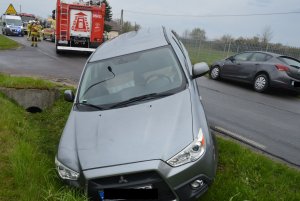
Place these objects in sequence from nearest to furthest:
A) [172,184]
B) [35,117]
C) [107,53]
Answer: [172,184]
[107,53]
[35,117]

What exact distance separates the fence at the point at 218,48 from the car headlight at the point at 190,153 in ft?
54.4

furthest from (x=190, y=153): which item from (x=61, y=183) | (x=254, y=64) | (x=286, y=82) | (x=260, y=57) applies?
(x=260, y=57)

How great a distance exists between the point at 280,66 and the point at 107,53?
7.63 m

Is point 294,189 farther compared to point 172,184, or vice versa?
point 294,189

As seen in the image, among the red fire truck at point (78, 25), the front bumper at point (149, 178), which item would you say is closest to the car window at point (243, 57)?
the red fire truck at point (78, 25)

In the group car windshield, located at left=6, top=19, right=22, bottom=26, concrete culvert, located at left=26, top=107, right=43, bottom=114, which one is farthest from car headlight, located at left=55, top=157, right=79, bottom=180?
car windshield, located at left=6, top=19, right=22, bottom=26

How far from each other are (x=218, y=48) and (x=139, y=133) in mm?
19718

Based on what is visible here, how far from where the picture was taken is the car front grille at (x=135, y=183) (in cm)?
298

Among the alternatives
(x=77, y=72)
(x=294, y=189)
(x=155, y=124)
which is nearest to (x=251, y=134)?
(x=294, y=189)

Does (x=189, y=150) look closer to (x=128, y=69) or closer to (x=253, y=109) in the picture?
(x=128, y=69)

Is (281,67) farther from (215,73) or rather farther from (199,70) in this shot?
(199,70)

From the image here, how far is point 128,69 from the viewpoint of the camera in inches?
185

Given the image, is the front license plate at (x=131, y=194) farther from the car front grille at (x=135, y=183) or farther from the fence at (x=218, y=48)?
the fence at (x=218, y=48)

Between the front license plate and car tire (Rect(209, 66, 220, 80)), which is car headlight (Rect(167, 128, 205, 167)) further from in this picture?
car tire (Rect(209, 66, 220, 80))
